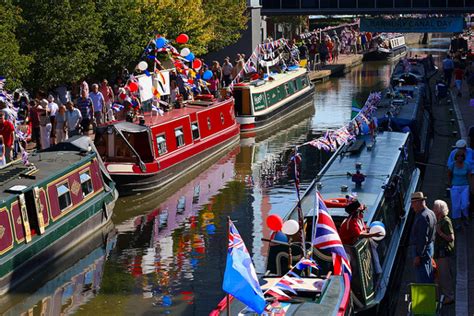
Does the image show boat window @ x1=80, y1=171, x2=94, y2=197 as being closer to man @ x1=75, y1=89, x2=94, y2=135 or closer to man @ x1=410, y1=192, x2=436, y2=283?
man @ x1=75, y1=89, x2=94, y2=135

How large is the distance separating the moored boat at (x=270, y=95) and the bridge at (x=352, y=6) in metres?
13.4

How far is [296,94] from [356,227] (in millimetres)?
29726

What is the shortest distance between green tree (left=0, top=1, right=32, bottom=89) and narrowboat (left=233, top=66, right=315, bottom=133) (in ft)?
34.6

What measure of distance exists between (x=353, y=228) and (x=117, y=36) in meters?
23.1

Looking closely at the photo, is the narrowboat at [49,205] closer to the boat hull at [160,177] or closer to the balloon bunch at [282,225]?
the boat hull at [160,177]

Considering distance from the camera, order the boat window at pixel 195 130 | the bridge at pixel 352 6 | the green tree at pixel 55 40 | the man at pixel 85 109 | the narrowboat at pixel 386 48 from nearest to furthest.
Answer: the man at pixel 85 109
the boat window at pixel 195 130
the green tree at pixel 55 40
the bridge at pixel 352 6
the narrowboat at pixel 386 48

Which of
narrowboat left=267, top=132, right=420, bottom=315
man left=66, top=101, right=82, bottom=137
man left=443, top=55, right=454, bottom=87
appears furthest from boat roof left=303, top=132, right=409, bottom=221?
man left=443, top=55, right=454, bottom=87

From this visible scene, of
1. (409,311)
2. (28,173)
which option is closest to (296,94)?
(28,173)

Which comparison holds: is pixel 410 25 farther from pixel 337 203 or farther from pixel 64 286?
pixel 337 203

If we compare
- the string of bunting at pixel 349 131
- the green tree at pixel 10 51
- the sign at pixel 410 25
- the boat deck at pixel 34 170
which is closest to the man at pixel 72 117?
the green tree at pixel 10 51

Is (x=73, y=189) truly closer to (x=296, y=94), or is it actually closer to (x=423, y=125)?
(x=423, y=125)

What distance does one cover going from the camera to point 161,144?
27.9m

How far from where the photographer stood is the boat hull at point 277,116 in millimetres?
37697

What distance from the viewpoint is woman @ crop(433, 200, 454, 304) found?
49.2ft
